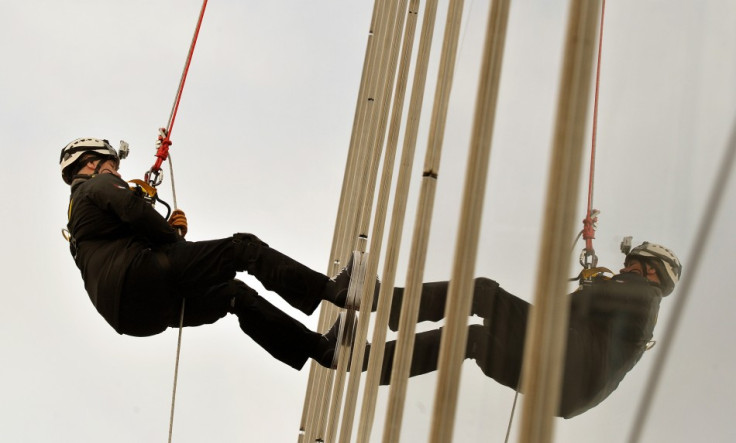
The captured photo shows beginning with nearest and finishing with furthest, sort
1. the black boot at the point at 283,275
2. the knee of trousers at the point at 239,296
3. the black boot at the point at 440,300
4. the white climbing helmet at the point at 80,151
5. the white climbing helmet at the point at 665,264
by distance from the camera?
the white climbing helmet at the point at 665,264 < the black boot at the point at 440,300 < the black boot at the point at 283,275 < the knee of trousers at the point at 239,296 < the white climbing helmet at the point at 80,151

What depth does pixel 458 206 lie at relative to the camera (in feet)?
6.16

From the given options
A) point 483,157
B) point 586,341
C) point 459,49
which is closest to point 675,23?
point 586,341

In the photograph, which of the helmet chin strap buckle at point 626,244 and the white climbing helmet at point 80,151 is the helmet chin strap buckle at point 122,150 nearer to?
the white climbing helmet at point 80,151

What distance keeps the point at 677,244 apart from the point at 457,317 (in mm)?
682

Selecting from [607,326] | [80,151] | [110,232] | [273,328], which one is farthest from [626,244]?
[80,151]

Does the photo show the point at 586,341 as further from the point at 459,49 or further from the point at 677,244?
the point at 459,49

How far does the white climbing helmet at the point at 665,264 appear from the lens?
0.95 metres

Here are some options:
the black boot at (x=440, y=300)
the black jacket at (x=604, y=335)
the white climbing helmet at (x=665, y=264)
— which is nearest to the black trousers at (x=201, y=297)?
the black boot at (x=440, y=300)

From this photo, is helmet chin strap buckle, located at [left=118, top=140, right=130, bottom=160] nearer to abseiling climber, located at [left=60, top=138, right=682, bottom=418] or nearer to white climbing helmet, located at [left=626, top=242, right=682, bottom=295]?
abseiling climber, located at [left=60, top=138, right=682, bottom=418]

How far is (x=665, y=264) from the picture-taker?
963 millimetres

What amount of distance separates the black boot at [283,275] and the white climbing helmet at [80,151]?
912mm

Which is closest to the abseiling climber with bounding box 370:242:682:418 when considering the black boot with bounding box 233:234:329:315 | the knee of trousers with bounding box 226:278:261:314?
the black boot with bounding box 233:234:329:315

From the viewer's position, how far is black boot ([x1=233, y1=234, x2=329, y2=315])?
340cm

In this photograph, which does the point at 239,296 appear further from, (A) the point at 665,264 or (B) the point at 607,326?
(A) the point at 665,264
